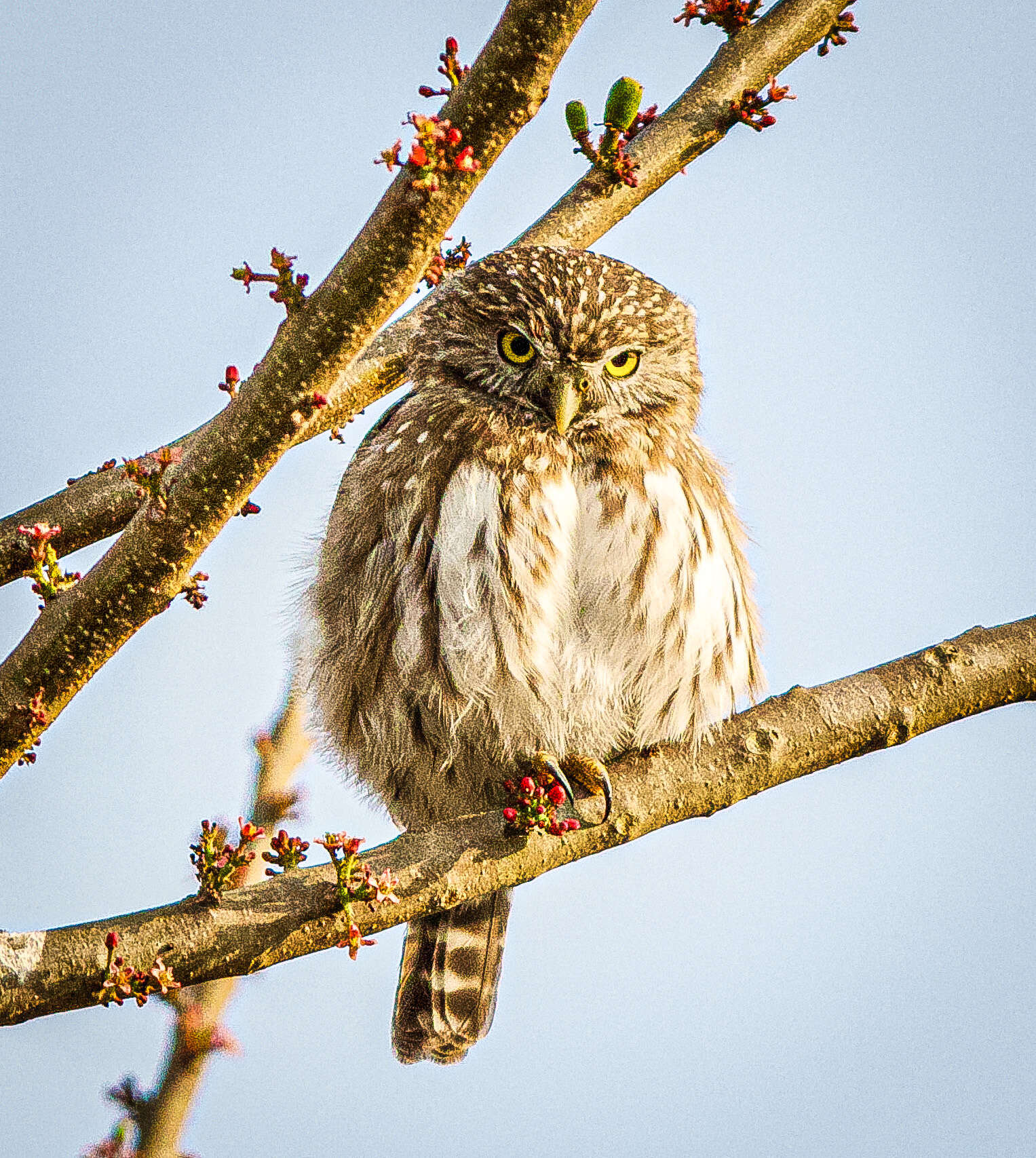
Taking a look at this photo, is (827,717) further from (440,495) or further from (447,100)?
(447,100)

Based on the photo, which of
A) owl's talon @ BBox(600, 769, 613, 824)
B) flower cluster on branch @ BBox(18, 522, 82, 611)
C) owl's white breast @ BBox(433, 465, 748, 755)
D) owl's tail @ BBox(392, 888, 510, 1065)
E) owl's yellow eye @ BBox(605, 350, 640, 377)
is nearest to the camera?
flower cluster on branch @ BBox(18, 522, 82, 611)

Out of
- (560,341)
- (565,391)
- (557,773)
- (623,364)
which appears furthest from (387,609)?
(623,364)

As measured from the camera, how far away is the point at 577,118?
3236 mm

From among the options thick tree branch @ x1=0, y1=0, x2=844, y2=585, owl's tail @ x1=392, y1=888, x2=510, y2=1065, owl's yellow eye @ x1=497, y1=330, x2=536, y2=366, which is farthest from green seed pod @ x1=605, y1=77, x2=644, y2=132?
owl's tail @ x1=392, y1=888, x2=510, y2=1065

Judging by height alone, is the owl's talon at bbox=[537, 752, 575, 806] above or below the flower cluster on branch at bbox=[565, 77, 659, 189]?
below

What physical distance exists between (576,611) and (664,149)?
4.33 feet

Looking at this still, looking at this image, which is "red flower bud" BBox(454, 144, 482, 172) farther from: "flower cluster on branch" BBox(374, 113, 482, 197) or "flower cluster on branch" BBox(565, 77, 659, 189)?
"flower cluster on branch" BBox(565, 77, 659, 189)

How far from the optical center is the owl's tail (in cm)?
379

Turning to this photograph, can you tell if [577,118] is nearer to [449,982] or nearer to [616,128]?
[616,128]

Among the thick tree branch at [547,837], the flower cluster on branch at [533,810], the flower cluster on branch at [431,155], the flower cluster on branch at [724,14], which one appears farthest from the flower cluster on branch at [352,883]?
the flower cluster on branch at [724,14]

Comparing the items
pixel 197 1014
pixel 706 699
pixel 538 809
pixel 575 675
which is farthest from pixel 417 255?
pixel 197 1014

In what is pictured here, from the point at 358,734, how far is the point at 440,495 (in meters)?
0.77

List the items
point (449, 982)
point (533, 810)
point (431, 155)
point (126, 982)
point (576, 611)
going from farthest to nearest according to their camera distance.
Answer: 1. point (449, 982)
2. point (576, 611)
3. point (533, 810)
4. point (126, 982)
5. point (431, 155)

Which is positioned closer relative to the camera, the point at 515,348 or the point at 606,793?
the point at 606,793
